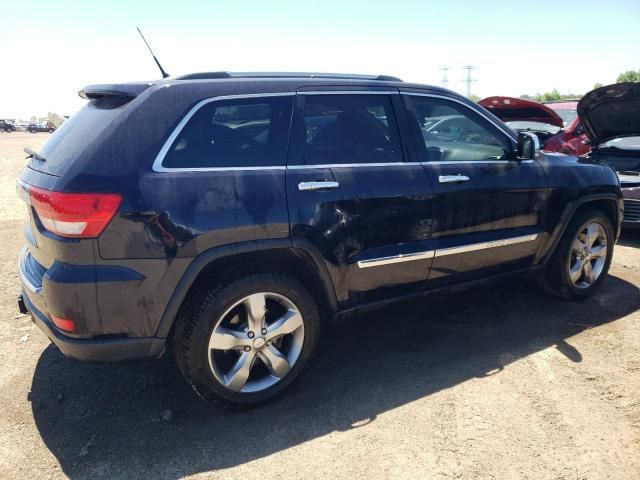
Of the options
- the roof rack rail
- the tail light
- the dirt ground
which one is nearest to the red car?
the dirt ground

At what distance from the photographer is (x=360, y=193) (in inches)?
115

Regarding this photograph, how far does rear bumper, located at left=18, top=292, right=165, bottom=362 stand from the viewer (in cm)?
243

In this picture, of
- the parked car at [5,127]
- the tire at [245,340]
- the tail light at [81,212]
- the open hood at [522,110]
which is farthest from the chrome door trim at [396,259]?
the parked car at [5,127]

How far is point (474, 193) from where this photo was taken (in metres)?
3.42

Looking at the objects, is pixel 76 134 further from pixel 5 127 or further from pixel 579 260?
pixel 5 127

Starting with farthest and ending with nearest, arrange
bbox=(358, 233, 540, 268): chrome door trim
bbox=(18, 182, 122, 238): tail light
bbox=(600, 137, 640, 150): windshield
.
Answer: bbox=(600, 137, 640, 150): windshield → bbox=(358, 233, 540, 268): chrome door trim → bbox=(18, 182, 122, 238): tail light

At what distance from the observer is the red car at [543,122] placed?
723cm

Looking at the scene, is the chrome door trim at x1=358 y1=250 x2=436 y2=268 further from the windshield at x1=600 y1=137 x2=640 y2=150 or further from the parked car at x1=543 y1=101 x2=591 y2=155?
the parked car at x1=543 y1=101 x2=591 y2=155

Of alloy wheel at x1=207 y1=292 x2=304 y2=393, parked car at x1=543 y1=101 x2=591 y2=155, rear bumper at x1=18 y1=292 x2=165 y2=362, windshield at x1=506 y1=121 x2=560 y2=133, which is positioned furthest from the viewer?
windshield at x1=506 y1=121 x2=560 y2=133

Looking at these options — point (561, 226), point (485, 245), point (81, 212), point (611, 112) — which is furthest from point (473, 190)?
point (611, 112)

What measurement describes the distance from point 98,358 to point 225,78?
166 centimetres

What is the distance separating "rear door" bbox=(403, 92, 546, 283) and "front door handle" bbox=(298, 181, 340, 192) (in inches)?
A: 30.7

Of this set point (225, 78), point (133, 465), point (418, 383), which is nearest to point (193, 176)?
point (225, 78)

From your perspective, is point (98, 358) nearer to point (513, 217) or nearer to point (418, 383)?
point (418, 383)
